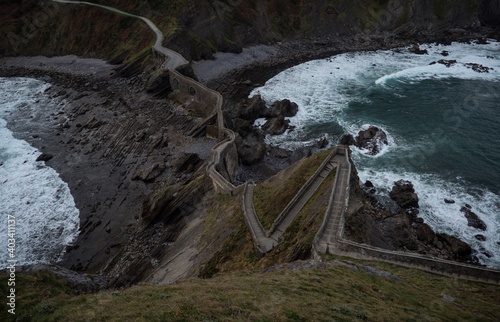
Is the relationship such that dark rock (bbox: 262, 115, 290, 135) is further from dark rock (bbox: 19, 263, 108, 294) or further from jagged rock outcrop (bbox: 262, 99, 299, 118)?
dark rock (bbox: 19, 263, 108, 294)

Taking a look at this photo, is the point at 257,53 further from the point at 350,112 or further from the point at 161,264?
the point at 161,264

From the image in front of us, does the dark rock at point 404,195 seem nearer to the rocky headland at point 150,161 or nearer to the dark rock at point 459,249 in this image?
the rocky headland at point 150,161

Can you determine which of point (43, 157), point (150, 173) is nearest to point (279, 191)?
point (150, 173)

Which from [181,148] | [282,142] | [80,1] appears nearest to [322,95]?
[282,142]

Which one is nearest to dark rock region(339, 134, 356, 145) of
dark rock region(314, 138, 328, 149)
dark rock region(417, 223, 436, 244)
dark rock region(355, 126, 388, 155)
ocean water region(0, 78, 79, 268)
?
dark rock region(355, 126, 388, 155)

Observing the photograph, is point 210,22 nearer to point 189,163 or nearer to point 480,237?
point 189,163
